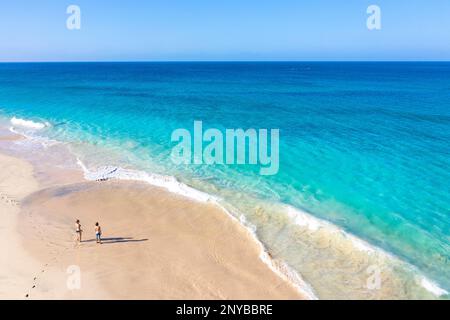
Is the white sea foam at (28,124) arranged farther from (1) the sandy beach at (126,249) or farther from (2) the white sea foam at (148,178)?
(1) the sandy beach at (126,249)

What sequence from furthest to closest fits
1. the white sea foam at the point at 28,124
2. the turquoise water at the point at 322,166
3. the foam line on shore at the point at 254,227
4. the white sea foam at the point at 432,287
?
the white sea foam at the point at 28,124 < the turquoise water at the point at 322,166 < the foam line on shore at the point at 254,227 < the white sea foam at the point at 432,287

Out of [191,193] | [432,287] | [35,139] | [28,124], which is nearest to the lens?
[432,287]

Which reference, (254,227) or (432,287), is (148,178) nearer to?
(254,227)

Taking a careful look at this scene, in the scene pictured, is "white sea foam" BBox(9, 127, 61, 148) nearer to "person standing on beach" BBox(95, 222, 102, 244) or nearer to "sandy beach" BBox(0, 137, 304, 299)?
"sandy beach" BBox(0, 137, 304, 299)

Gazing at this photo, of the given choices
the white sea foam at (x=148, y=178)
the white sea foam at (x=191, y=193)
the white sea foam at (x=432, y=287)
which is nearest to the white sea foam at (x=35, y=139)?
the white sea foam at (x=191, y=193)

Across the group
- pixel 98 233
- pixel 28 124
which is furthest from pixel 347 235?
pixel 28 124

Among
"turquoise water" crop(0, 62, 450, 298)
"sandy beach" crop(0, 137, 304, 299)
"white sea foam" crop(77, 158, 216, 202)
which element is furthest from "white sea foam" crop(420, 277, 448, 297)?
"white sea foam" crop(77, 158, 216, 202)

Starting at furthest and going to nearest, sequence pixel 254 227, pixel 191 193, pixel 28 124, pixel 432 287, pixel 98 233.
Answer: pixel 28 124
pixel 191 193
pixel 254 227
pixel 98 233
pixel 432 287

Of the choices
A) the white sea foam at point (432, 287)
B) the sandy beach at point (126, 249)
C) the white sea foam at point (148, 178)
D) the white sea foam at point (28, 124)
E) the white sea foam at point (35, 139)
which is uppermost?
the white sea foam at point (28, 124)
